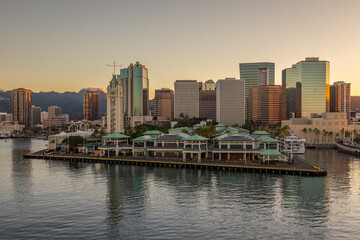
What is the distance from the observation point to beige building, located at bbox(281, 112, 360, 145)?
18200 cm

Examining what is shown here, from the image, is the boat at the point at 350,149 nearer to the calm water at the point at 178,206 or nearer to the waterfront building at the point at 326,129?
the waterfront building at the point at 326,129

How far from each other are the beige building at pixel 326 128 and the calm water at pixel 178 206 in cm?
10324

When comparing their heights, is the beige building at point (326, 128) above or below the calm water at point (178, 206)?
above

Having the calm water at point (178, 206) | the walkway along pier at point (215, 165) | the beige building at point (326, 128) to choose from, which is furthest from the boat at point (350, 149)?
the calm water at point (178, 206)

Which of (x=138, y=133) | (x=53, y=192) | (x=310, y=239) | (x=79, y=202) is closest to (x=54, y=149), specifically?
(x=138, y=133)

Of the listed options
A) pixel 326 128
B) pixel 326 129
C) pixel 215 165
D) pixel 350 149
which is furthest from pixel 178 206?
pixel 326 128

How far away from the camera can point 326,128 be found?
185250 mm

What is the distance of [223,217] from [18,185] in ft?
167

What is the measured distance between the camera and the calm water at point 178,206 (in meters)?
43.6

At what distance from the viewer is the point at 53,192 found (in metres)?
66.1

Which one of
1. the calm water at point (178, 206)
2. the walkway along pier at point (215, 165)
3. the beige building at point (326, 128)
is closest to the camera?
the calm water at point (178, 206)

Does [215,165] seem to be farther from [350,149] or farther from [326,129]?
[326,129]

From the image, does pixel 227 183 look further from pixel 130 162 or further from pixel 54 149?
pixel 54 149

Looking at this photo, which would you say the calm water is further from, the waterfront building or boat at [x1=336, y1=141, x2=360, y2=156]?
the waterfront building
